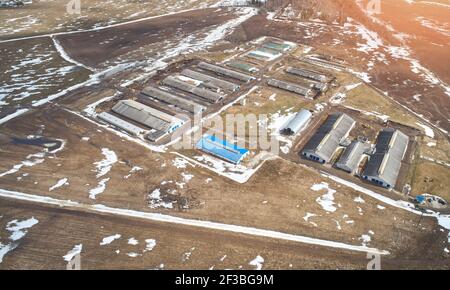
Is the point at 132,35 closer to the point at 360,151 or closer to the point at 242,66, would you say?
the point at 242,66

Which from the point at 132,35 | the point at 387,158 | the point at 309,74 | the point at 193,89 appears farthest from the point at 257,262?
the point at 132,35

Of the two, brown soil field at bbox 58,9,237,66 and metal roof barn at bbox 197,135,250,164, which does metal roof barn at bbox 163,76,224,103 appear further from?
brown soil field at bbox 58,9,237,66

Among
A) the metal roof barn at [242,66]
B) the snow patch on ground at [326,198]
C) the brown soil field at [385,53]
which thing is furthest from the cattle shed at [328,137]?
the metal roof barn at [242,66]

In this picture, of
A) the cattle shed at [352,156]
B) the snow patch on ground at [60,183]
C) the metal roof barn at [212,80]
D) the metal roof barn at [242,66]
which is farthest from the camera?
the metal roof barn at [242,66]

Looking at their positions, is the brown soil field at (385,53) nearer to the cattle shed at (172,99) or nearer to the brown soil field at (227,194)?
the brown soil field at (227,194)
